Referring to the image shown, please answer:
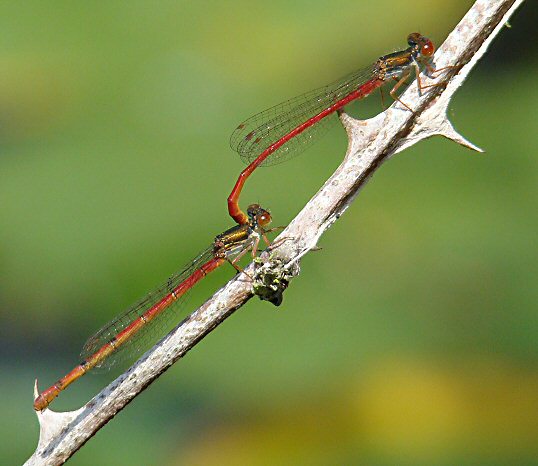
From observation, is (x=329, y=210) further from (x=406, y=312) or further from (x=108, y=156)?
(x=108, y=156)

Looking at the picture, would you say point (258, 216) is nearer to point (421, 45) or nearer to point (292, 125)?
point (292, 125)

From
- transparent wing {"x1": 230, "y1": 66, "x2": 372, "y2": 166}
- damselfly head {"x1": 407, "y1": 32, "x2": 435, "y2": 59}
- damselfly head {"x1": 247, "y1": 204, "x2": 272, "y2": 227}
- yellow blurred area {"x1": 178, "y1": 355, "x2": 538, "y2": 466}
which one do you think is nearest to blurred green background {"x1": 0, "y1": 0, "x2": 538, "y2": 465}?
yellow blurred area {"x1": 178, "y1": 355, "x2": 538, "y2": 466}

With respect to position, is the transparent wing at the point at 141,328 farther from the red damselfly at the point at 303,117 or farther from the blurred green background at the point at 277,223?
the blurred green background at the point at 277,223

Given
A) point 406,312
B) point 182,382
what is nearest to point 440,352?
point 406,312

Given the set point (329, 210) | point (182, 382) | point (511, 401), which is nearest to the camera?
point (329, 210)

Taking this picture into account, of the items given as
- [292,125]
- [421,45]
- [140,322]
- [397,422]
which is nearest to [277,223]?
[292,125]

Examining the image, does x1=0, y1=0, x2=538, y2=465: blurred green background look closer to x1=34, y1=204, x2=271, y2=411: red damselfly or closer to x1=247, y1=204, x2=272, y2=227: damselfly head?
x1=34, y1=204, x2=271, y2=411: red damselfly

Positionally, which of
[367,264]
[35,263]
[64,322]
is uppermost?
[35,263]
